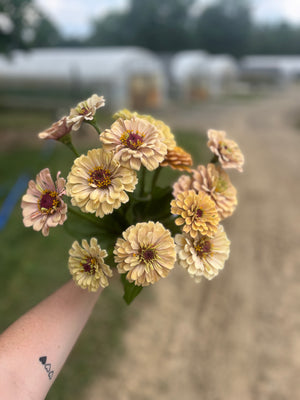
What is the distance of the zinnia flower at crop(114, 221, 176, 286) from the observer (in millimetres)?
905

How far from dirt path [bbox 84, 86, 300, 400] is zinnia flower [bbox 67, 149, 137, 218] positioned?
6.82 ft

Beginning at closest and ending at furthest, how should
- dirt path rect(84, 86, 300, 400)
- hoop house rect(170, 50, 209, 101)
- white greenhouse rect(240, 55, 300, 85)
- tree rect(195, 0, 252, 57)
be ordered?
1. dirt path rect(84, 86, 300, 400)
2. hoop house rect(170, 50, 209, 101)
3. white greenhouse rect(240, 55, 300, 85)
4. tree rect(195, 0, 252, 57)

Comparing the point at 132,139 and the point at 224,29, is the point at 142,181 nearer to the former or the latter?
the point at 132,139

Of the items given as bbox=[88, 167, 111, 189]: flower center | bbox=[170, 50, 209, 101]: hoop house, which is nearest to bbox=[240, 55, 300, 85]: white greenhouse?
bbox=[170, 50, 209, 101]: hoop house

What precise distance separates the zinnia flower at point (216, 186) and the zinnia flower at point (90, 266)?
35 centimetres

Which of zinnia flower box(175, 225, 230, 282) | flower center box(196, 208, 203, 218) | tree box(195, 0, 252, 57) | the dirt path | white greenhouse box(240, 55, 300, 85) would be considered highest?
flower center box(196, 208, 203, 218)

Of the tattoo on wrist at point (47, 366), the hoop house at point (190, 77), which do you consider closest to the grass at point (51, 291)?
the tattoo on wrist at point (47, 366)

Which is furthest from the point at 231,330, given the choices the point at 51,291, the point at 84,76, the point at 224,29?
the point at 224,29

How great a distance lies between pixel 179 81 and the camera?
57.8 feet

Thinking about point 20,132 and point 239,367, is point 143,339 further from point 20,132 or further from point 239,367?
point 20,132

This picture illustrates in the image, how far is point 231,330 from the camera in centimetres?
303

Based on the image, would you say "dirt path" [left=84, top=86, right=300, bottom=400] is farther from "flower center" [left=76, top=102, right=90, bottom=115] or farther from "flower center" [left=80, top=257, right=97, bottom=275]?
"flower center" [left=76, top=102, right=90, bottom=115]

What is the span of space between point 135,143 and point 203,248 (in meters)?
0.35

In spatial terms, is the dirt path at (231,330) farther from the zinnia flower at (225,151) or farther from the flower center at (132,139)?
the flower center at (132,139)
